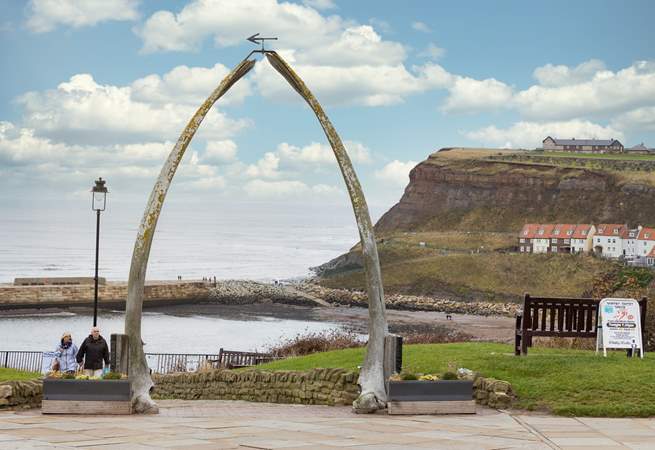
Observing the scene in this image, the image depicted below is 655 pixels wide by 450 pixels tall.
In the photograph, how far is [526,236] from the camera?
15112 cm

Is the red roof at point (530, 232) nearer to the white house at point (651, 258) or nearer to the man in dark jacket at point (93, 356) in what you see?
the white house at point (651, 258)

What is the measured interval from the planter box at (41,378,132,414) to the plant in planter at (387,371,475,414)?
450 centimetres

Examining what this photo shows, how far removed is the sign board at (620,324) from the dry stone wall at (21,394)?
10.7 meters

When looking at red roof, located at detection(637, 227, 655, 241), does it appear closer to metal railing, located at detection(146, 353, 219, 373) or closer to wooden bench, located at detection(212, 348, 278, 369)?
metal railing, located at detection(146, 353, 219, 373)

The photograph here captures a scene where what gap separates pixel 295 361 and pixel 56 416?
9.73 m

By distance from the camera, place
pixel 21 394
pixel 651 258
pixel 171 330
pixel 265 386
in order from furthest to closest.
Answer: pixel 651 258
pixel 171 330
pixel 265 386
pixel 21 394

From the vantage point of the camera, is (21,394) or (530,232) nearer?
(21,394)

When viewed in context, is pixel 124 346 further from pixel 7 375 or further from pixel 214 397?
pixel 7 375

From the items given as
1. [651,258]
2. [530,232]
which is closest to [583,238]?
[530,232]

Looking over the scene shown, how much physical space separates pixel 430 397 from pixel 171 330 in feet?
192

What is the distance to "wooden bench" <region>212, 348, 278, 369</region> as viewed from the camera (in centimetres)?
3241

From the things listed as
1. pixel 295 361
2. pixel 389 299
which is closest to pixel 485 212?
pixel 389 299

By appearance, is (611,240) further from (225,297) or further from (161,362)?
(161,362)

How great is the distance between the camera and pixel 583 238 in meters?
146
